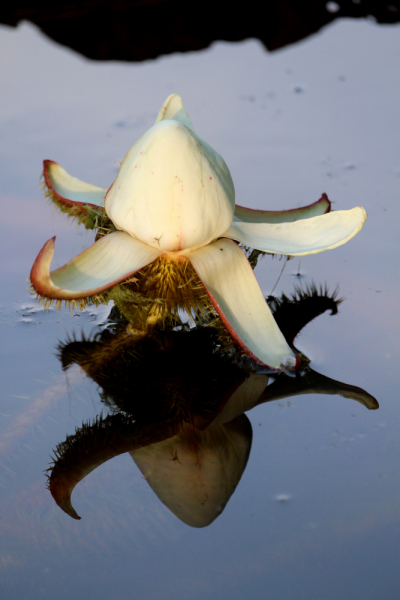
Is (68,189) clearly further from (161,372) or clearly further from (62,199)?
(161,372)

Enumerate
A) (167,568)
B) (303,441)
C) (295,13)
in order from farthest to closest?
1. (295,13)
2. (303,441)
3. (167,568)

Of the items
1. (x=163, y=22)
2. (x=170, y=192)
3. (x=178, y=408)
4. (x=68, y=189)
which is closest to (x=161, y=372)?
(x=178, y=408)

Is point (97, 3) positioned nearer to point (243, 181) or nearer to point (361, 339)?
point (243, 181)

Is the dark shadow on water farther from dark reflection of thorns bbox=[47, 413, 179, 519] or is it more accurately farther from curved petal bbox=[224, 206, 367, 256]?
dark reflection of thorns bbox=[47, 413, 179, 519]

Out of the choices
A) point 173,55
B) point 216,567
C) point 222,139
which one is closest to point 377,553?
point 216,567

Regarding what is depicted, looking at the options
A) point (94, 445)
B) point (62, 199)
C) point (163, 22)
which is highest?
point (163, 22)

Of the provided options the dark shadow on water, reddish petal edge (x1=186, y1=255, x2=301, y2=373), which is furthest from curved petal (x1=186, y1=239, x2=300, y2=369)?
the dark shadow on water
